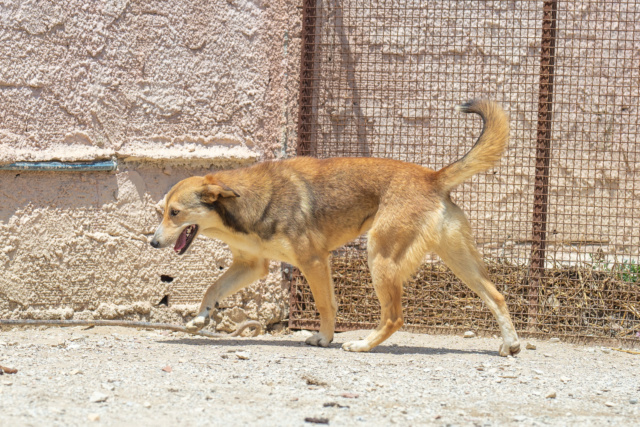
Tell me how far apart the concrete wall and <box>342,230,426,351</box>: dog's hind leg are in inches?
61.3

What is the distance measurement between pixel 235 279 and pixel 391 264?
4.26 ft

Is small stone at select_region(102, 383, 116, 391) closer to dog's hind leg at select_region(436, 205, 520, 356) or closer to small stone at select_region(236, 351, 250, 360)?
small stone at select_region(236, 351, 250, 360)

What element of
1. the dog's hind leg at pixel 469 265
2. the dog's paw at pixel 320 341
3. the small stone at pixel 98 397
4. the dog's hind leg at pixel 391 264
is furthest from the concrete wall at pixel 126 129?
the small stone at pixel 98 397

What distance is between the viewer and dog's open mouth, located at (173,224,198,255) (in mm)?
5730

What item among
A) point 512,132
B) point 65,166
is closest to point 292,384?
point 65,166

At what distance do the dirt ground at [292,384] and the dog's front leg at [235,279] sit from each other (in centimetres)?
31

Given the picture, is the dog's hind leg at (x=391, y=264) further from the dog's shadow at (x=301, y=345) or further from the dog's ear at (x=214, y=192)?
the dog's ear at (x=214, y=192)

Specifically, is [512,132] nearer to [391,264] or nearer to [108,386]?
[391,264]

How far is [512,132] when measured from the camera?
23.3 ft

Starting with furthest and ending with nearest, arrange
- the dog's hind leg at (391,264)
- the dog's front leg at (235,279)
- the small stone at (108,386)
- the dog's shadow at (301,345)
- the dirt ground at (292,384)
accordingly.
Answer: the dog's front leg at (235,279), the dog's shadow at (301,345), the dog's hind leg at (391,264), the small stone at (108,386), the dirt ground at (292,384)

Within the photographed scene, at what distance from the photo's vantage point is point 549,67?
6652 mm

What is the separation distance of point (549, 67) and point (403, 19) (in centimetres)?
142

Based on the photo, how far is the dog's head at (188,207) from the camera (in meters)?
5.58

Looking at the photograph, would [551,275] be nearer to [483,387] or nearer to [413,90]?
[413,90]
